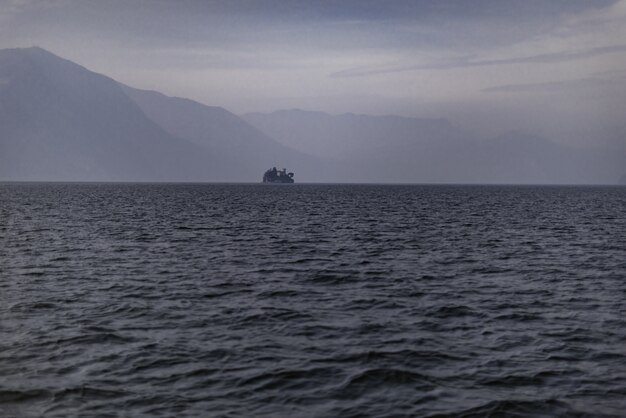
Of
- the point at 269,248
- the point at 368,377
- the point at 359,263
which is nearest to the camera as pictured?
the point at 368,377

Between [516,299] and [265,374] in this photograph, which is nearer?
[265,374]

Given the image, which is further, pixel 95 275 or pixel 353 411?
pixel 95 275

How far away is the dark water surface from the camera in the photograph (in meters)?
13.5

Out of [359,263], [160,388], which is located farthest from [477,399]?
[359,263]

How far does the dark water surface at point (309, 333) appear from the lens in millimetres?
13539

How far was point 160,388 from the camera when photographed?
14070 millimetres

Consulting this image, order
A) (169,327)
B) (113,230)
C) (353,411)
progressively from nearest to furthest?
1. (353,411)
2. (169,327)
3. (113,230)

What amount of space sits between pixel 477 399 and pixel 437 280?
16.8 metres

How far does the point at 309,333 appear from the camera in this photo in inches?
755

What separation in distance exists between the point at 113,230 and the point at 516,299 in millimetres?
42210

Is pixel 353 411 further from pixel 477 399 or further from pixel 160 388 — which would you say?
pixel 160 388

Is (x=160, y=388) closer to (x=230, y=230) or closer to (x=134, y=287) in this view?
(x=134, y=287)

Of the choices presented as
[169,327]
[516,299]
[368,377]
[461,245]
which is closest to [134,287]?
[169,327]

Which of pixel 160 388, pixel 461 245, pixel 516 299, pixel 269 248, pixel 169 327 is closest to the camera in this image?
pixel 160 388
